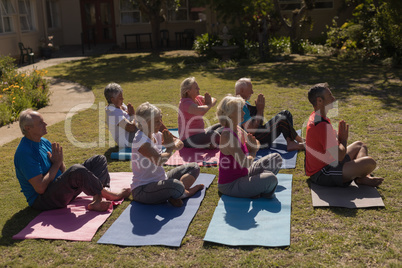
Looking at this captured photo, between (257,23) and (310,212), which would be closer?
(310,212)

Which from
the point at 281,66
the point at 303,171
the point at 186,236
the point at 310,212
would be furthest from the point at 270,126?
the point at 281,66

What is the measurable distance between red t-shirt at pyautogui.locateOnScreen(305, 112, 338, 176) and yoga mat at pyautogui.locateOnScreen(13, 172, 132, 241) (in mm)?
2190

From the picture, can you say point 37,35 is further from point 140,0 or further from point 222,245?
point 222,245

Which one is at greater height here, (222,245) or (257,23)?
(257,23)

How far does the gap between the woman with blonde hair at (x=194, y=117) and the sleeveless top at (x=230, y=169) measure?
169 cm

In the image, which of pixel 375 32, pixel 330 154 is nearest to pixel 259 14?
pixel 375 32

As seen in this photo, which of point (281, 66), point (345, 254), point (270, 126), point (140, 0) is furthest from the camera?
point (140, 0)

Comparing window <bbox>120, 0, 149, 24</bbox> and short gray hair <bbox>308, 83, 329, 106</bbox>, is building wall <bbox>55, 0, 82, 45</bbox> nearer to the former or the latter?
window <bbox>120, 0, 149, 24</bbox>

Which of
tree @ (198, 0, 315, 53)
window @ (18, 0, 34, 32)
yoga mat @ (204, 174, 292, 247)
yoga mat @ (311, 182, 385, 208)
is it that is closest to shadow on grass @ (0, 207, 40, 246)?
yoga mat @ (204, 174, 292, 247)

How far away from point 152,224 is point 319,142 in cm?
201

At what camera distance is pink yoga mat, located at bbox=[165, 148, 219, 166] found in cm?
579

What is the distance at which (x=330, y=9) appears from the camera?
1988 centimetres

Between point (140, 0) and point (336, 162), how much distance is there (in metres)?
15.7

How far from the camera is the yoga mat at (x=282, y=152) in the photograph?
559 cm
